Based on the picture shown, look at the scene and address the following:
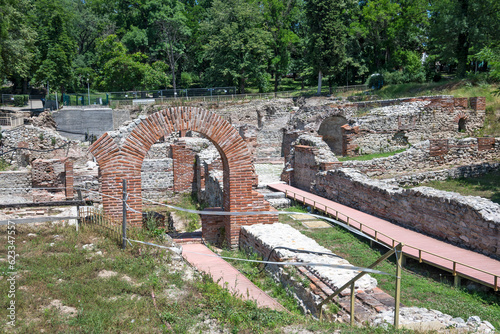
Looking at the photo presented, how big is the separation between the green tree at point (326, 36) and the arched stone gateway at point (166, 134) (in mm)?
29240

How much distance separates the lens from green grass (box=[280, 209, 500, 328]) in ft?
21.1

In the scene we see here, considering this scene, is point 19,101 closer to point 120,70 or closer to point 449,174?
point 120,70

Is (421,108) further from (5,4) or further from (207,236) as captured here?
(5,4)

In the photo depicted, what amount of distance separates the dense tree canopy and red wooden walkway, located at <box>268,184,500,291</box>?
21297mm

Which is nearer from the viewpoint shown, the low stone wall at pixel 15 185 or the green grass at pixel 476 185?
the green grass at pixel 476 185

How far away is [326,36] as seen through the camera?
3638 centimetres

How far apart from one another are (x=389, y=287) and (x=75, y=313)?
5.10 metres

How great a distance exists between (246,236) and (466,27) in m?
27.2

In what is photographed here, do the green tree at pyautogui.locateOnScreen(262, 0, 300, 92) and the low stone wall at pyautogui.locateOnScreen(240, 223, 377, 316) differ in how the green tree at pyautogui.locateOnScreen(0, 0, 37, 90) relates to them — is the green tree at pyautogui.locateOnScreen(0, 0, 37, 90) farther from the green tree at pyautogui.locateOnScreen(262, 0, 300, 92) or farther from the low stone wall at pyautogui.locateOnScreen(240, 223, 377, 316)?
the green tree at pyautogui.locateOnScreen(262, 0, 300, 92)

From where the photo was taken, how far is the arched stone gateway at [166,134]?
882 centimetres

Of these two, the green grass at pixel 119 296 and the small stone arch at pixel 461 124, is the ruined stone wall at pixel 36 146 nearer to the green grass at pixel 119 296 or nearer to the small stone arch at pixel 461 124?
the green grass at pixel 119 296

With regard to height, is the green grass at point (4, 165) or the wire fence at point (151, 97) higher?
the wire fence at point (151, 97)

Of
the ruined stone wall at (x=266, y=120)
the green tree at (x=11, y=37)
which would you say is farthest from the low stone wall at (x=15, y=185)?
the green tree at (x=11, y=37)

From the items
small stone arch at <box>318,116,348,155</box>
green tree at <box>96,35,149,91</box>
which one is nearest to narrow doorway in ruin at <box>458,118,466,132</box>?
small stone arch at <box>318,116,348,155</box>
